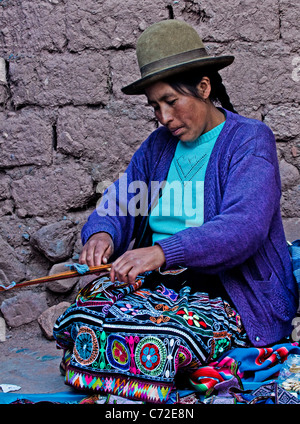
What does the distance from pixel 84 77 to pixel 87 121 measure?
262 mm

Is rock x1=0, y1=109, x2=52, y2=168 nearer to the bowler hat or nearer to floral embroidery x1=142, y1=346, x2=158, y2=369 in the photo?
the bowler hat

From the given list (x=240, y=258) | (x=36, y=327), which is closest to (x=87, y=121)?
(x=36, y=327)

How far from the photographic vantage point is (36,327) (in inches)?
136

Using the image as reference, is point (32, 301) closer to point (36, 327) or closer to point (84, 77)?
point (36, 327)

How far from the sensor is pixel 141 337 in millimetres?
2096

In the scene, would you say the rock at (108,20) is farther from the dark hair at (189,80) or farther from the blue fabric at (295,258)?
the blue fabric at (295,258)

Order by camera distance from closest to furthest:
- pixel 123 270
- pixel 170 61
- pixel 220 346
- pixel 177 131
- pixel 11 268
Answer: pixel 123 270 < pixel 220 346 < pixel 170 61 < pixel 177 131 < pixel 11 268

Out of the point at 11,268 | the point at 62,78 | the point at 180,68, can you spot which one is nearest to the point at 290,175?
the point at 180,68

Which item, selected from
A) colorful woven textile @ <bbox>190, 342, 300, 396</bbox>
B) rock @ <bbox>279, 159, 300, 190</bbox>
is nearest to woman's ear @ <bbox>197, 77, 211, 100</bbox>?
rock @ <bbox>279, 159, 300, 190</bbox>

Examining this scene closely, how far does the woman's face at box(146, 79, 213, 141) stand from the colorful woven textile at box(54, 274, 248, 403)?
721mm

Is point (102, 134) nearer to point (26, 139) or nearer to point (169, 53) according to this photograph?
point (26, 139)

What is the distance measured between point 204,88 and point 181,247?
2.57ft

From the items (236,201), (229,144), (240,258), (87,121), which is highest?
(87,121)

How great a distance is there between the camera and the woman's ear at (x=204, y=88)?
2.49 meters
